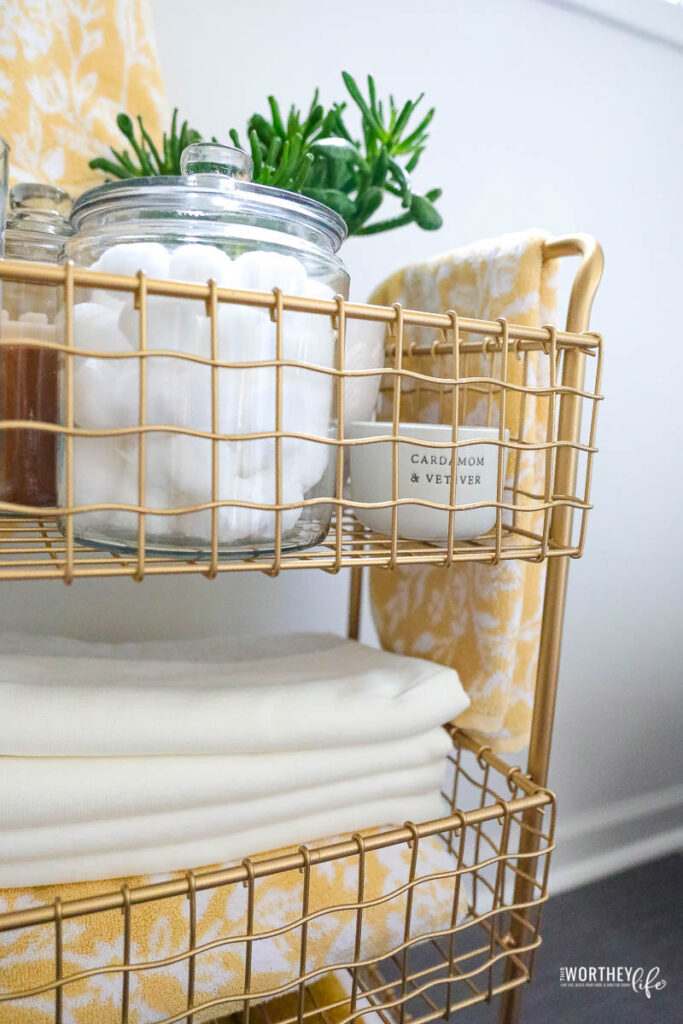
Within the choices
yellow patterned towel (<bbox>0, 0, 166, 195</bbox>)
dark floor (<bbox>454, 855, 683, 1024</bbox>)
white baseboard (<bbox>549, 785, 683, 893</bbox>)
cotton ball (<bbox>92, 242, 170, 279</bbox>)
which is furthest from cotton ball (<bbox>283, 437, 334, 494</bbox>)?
white baseboard (<bbox>549, 785, 683, 893</bbox>)

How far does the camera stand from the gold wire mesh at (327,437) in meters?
0.31

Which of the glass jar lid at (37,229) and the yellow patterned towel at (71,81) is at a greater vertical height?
the yellow patterned towel at (71,81)

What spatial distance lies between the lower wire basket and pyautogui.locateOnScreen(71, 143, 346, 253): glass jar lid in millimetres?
355

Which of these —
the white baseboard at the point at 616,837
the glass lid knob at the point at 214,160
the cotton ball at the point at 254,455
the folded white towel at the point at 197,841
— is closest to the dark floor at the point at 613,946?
the white baseboard at the point at 616,837

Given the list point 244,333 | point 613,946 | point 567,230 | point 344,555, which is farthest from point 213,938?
point 567,230

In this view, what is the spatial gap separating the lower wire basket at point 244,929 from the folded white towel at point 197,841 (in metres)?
0.01

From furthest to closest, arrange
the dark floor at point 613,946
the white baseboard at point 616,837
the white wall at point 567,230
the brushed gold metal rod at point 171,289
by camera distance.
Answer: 1. the white baseboard at point 616,837
2. the dark floor at point 613,946
3. the white wall at point 567,230
4. the brushed gold metal rod at point 171,289

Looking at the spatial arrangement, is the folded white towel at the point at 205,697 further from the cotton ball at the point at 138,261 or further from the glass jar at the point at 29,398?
the cotton ball at the point at 138,261

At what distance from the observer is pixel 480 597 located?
21.1 inches

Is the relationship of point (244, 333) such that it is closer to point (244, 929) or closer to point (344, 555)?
point (344, 555)

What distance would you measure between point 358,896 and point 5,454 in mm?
348

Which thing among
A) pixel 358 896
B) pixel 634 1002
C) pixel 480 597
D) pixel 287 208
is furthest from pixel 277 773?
pixel 634 1002

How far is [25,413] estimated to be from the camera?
0.43m

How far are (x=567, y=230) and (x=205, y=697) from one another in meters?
0.77
